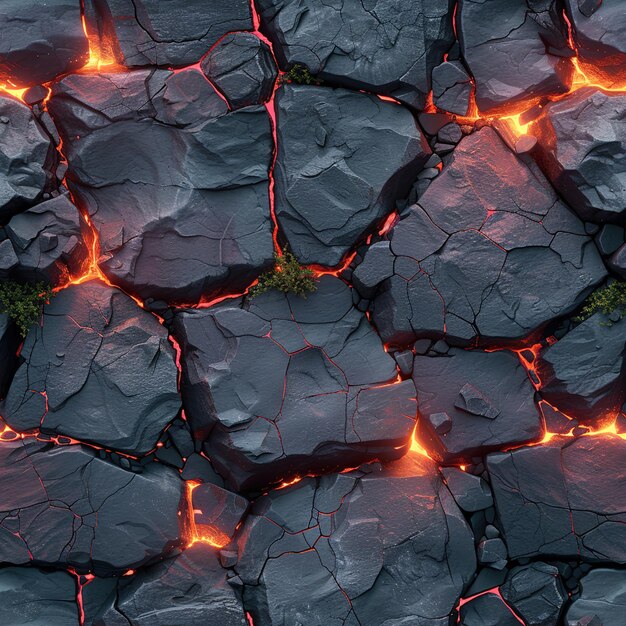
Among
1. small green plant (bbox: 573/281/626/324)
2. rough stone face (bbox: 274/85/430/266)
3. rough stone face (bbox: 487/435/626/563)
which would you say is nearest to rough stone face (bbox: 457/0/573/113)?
rough stone face (bbox: 274/85/430/266)

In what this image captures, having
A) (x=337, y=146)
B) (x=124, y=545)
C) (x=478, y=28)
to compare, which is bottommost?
(x=124, y=545)

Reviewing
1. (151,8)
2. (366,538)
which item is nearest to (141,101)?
(151,8)

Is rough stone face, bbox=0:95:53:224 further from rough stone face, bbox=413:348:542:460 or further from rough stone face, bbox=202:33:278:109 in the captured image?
rough stone face, bbox=413:348:542:460

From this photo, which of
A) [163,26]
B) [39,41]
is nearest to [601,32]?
[163,26]

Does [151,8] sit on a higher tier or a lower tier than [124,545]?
higher

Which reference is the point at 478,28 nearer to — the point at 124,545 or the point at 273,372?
the point at 273,372

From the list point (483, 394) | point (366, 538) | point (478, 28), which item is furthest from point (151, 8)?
point (366, 538)

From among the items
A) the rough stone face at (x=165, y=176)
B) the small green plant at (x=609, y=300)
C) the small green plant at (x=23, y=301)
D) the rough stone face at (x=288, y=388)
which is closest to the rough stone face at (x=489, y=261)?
the small green plant at (x=609, y=300)
